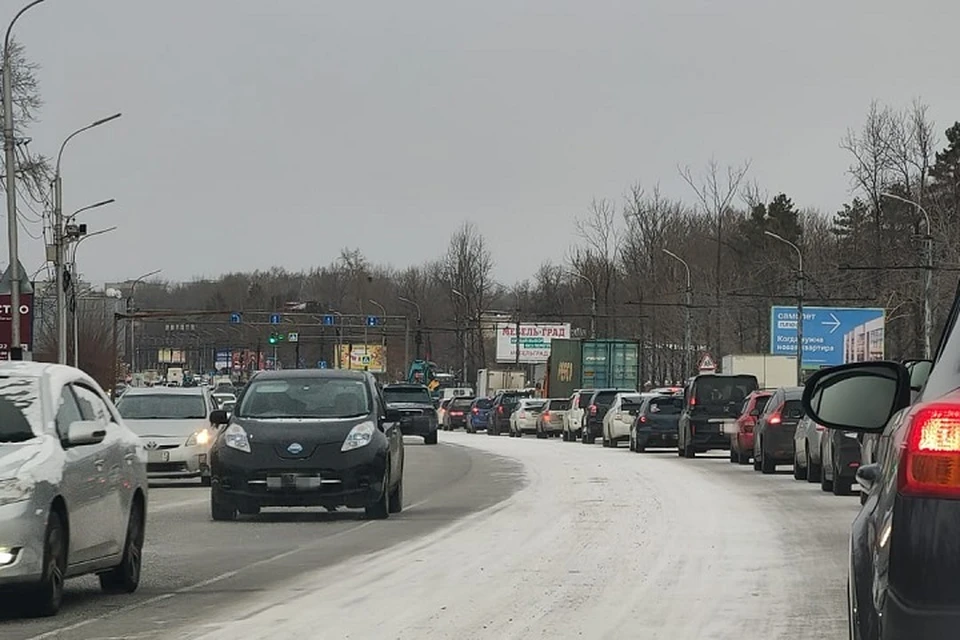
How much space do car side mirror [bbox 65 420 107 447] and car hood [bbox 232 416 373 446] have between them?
8359 millimetres

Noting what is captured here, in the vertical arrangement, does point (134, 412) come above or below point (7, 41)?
below

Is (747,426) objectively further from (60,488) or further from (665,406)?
(60,488)

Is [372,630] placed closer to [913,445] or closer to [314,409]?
[913,445]

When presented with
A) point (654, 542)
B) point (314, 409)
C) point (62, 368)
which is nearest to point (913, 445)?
point (62, 368)

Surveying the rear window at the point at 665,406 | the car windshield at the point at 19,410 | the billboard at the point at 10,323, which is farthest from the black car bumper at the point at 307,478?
the rear window at the point at 665,406

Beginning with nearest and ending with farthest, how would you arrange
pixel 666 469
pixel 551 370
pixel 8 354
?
pixel 666 469 → pixel 8 354 → pixel 551 370

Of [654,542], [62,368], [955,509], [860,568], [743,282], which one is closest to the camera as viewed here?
[955,509]

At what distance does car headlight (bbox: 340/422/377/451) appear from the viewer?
19.9 metres

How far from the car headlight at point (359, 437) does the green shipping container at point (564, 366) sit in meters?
62.5

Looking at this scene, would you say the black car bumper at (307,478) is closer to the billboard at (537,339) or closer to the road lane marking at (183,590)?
the road lane marking at (183,590)

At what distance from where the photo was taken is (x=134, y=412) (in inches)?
1169

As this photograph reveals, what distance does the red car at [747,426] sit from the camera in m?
37.1

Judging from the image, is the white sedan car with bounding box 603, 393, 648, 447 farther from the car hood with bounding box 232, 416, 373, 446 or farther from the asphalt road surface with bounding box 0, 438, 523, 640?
the car hood with bounding box 232, 416, 373, 446

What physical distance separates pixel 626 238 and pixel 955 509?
4327 inches
